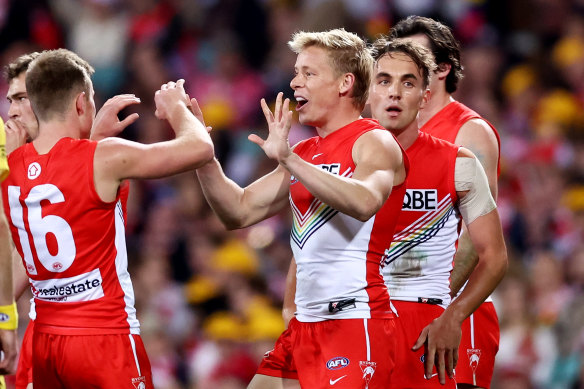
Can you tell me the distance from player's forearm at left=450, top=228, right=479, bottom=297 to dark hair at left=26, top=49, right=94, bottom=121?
2.34m

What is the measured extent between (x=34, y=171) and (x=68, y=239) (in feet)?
1.25

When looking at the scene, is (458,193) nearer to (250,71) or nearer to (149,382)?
(149,382)

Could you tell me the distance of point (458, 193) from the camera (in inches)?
219

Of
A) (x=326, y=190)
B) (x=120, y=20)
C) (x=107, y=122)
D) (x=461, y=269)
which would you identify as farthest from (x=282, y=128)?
(x=120, y=20)

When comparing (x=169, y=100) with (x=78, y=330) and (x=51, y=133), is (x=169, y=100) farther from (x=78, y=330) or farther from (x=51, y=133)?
(x=78, y=330)

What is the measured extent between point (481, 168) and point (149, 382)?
215cm

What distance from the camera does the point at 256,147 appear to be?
489 inches

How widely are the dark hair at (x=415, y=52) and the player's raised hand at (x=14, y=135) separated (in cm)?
204

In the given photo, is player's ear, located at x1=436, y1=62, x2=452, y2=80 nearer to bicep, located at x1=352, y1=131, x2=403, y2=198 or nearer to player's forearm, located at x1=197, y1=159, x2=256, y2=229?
bicep, located at x1=352, y1=131, x2=403, y2=198

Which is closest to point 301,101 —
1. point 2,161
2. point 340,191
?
point 340,191

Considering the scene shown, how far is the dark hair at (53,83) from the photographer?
5.06 metres

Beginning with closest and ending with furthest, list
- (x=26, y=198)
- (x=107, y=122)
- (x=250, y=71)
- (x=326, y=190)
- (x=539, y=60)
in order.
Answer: (x=326, y=190) → (x=26, y=198) → (x=107, y=122) → (x=539, y=60) → (x=250, y=71)

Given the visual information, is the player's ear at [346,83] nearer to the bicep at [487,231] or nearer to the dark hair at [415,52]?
the dark hair at [415,52]

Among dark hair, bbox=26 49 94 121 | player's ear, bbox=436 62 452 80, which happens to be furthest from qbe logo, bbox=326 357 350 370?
player's ear, bbox=436 62 452 80
